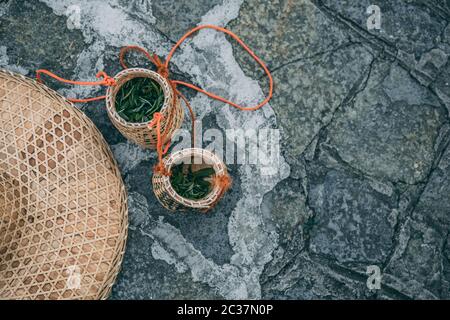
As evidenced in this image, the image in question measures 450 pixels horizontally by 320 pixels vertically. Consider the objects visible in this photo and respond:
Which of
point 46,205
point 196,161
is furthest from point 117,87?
point 46,205

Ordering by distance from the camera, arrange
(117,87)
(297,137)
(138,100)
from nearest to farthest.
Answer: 1. (117,87)
2. (138,100)
3. (297,137)

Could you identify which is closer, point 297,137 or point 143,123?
point 143,123

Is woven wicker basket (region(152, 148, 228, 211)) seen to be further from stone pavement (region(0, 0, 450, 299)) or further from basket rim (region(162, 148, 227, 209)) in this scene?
stone pavement (region(0, 0, 450, 299))

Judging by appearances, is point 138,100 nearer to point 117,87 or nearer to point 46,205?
point 117,87

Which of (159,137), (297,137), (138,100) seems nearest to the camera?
(159,137)

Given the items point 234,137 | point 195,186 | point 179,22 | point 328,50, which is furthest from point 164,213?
point 328,50

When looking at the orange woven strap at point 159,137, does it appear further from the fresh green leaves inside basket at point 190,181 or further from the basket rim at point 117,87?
the fresh green leaves inside basket at point 190,181

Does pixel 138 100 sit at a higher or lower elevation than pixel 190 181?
higher

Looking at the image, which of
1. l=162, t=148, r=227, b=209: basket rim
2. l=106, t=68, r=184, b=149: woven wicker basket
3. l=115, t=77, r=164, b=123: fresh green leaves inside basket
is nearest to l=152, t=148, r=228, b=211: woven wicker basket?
l=162, t=148, r=227, b=209: basket rim
